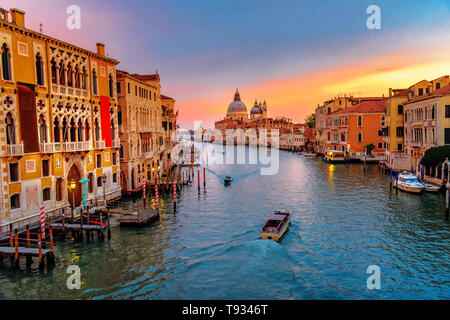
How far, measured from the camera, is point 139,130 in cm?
3406

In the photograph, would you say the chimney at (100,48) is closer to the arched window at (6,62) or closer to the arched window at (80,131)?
the arched window at (80,131)

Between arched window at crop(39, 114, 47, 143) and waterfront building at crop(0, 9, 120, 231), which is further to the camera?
arched window at crop(39, 114, 47, 143)

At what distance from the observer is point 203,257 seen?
56.7 feet

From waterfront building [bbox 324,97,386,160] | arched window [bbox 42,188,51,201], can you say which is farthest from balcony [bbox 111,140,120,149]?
waterfront building [bbox 324,97,386,160]

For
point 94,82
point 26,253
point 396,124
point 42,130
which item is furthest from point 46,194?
point 396,124

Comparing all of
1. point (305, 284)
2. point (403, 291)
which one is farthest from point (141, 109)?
point (403, 291)

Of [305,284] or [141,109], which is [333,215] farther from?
[141,109]

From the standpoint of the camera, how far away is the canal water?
13.8 metres

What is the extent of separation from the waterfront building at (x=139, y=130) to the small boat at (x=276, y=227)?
15.0m

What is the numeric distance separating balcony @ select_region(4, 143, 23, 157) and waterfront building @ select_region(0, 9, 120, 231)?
0.04m

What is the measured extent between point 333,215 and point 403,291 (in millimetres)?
11485

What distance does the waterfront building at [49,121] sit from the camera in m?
18.2

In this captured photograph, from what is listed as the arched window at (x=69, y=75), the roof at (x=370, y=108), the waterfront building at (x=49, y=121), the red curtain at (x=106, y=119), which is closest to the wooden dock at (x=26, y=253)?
the waterfront building at (x=49, y=121)

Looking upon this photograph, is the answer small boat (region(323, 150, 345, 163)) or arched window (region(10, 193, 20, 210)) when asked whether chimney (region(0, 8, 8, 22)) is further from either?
small boat (region(323, 150, 345, 163))
